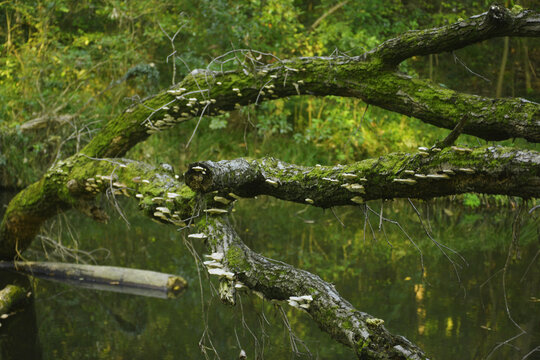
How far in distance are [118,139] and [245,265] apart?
8.66 feet

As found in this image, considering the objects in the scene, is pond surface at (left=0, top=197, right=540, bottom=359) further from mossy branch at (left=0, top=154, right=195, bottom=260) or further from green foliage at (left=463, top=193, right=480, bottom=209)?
green foliage at (left=463, top=193, right=480, bottom=209)

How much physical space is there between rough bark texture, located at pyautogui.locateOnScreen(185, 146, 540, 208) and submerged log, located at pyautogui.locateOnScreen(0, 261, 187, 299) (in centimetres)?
266

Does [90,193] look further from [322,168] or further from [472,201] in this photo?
[472,201]

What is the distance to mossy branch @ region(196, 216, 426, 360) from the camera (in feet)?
8.09

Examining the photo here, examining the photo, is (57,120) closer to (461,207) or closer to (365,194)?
(461,207)

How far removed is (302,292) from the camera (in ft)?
9.30

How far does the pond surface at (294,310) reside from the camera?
14.2 ft

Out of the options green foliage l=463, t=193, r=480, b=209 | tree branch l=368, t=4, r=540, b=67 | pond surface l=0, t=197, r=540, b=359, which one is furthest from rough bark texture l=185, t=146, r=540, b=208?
green foliage l=463, t=193, r=480, b=209

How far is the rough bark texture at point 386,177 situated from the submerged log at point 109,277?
Answer: 2.66 metres

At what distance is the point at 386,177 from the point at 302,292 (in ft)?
2.45

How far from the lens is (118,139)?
16.7ft

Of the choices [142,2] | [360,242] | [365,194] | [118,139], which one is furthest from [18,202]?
[142,2]

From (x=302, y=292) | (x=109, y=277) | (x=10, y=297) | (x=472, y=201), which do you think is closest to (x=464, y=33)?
(x=302, y=292)

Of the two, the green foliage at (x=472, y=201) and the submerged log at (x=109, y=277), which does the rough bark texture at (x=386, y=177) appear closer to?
the submerged log at (x=109, y=277)
